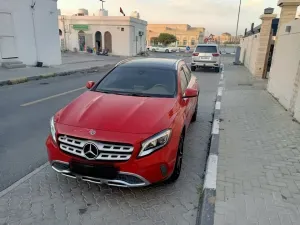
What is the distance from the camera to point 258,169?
3717 millimetres

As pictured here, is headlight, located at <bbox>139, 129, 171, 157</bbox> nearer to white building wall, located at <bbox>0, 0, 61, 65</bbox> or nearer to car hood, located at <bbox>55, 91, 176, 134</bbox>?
car hood, located at <bbox>55, 91, 176, 134</bbox>

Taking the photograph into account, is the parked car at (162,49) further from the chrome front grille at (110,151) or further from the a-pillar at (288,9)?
the chrome front grille at (110,151)

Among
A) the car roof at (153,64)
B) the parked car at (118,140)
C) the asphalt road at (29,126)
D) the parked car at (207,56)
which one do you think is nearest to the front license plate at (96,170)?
the parked car at (118,140)

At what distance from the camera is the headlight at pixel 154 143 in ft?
9.08

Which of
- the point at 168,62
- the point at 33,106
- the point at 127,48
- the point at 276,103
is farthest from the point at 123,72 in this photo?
the point at 127,48

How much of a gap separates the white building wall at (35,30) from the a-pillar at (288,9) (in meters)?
13.8

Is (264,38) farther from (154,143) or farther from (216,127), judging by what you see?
(154,143)

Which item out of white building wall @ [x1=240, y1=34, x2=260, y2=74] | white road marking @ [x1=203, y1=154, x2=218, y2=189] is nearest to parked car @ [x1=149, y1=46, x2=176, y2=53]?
white building wall @ [x1=240, y1=34, x2=260, y2=74]

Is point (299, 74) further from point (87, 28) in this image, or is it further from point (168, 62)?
point (87, 28)

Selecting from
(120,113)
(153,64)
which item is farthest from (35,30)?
(120,113)

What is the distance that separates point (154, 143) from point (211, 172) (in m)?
1.21

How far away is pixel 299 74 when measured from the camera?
20.6ft

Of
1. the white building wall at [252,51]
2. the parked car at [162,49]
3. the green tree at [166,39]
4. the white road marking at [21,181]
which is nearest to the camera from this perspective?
the white road marking at [21,181]

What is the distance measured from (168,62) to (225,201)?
2.89 m
